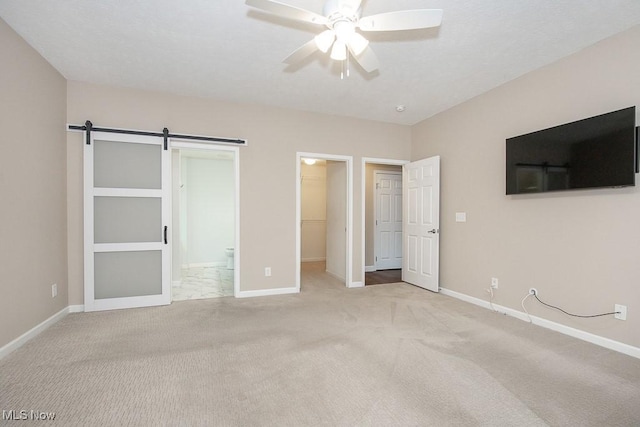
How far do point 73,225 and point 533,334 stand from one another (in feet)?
17.0

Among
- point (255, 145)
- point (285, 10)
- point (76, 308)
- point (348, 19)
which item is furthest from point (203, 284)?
point (348, 19)

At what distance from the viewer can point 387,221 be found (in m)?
6.30

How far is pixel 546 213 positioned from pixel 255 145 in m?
3.64

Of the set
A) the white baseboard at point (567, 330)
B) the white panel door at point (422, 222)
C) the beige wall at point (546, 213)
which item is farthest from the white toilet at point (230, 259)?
the white baseboard at point (567, 330)

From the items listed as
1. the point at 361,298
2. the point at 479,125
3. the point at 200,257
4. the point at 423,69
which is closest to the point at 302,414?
the point at 361,298

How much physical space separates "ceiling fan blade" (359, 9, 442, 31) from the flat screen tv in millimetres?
1881

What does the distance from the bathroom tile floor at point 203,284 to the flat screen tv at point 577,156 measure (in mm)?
4091

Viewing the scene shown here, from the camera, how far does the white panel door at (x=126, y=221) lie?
346 centimetres

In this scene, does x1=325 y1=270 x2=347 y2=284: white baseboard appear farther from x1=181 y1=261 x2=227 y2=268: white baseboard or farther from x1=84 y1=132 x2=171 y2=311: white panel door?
x1=84 y1=132 x2=171 y2=311: white panel door

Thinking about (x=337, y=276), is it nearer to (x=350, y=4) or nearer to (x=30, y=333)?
(x=30, y=333)

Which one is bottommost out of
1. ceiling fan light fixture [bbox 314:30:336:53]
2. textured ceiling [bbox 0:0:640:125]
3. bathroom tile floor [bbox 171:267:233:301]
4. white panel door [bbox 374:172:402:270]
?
bathroom tile floor [bbox 171:267:233:301]

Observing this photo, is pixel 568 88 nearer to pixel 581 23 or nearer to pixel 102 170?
pixel 581 23

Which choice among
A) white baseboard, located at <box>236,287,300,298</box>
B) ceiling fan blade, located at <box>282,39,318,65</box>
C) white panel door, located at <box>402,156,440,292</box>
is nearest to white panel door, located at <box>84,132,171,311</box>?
white baseboard, located at <box>236,287,300,298</box>

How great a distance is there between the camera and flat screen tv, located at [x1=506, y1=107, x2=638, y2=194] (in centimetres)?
235
